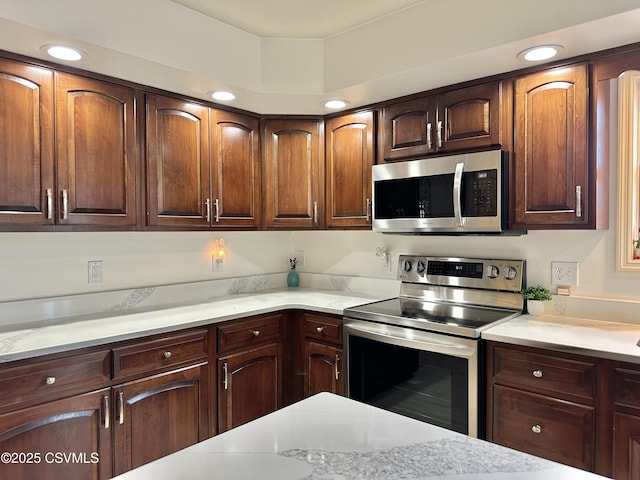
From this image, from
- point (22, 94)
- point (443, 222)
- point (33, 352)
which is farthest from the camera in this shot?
point (443, 222)

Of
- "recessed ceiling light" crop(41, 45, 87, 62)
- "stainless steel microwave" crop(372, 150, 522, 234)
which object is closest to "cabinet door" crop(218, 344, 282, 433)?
"stainless steel microwave" crop(372, 150, 522, 234)

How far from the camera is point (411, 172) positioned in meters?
2.49

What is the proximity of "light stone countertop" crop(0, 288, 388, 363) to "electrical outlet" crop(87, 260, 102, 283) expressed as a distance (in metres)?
0.20

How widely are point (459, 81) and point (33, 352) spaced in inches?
92.9

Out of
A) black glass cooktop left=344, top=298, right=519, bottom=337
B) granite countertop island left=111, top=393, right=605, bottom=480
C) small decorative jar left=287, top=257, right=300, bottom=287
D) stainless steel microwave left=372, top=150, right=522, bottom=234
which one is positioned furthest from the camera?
small decorative jar left=287, top=257, right=300, bottom=287

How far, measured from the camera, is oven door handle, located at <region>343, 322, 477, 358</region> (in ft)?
6.54

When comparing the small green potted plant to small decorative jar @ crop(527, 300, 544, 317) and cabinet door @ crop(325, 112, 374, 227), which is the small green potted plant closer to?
small decorative jar @ crop(527, 300, 544, 317)

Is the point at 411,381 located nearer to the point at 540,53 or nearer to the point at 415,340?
the point at 415,340

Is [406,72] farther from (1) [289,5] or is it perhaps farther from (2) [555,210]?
(2) [555,210]

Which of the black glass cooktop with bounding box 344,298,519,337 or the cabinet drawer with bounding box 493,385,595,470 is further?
the black glass cooktop with bounding box 344,298,519,337

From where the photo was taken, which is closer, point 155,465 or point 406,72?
point 155,465

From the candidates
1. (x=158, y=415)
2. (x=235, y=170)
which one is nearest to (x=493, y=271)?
(x=235, y=170)

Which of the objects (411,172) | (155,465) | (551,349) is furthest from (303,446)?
(411,172)

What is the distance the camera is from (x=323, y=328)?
2.60 meters
